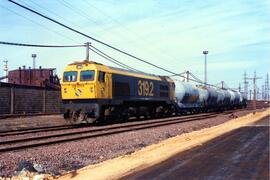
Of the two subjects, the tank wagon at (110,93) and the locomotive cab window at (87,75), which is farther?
the locomotive cab window at (87,75)

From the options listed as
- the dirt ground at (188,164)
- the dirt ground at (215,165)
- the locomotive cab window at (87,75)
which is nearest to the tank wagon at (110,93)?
the locomotive cab window at (87,75)

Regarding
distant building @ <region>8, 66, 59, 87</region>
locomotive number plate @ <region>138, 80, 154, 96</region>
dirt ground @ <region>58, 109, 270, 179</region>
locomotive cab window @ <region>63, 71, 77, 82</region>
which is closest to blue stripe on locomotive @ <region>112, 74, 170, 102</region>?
locomotive number plate @ <region>138, 80, 154, 96</region>

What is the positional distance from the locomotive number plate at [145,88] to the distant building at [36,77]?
19.3 metres

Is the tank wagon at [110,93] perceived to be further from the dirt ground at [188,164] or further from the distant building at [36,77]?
the distant building at [36,77]

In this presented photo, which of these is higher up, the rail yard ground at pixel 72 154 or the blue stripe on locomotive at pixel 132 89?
the blue stripe on locomotive at pixel 132 89

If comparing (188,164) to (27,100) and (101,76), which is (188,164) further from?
(27,100)

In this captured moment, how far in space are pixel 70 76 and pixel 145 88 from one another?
8.12m

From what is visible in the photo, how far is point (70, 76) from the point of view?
2650 cm

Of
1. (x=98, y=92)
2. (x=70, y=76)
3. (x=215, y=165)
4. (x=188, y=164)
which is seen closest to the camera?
(x=215, y=165)

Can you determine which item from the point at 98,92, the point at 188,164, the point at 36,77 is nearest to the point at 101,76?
the point at 98,92

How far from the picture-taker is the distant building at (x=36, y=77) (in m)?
52.3

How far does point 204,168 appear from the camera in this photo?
992 centimetres

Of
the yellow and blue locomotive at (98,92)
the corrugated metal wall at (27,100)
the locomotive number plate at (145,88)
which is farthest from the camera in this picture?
the corrugated metal wall at (27,100)

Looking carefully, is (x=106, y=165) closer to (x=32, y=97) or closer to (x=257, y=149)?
(x=257, y=149)
